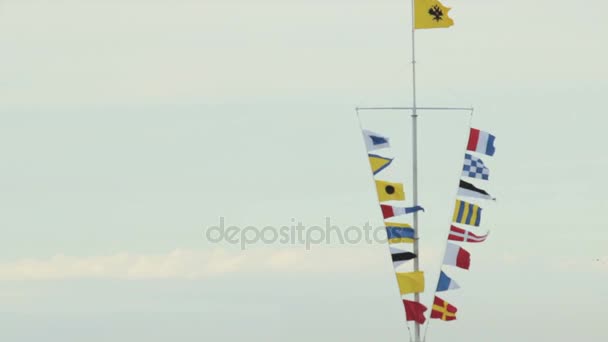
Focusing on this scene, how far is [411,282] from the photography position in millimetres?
52094

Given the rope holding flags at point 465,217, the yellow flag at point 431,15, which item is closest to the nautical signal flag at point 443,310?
the rope holding flags at point 465,217

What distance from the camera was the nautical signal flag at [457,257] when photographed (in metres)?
52.6

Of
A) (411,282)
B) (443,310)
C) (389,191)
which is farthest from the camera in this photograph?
(443,310)

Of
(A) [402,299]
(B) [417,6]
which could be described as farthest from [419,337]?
(B) [417,6]

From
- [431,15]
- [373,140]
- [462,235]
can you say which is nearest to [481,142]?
[462,235]

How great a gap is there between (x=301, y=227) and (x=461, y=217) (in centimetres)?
543

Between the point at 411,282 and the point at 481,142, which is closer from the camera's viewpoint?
the point at 411,282

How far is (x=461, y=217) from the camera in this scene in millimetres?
52656

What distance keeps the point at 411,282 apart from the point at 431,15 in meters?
9.01

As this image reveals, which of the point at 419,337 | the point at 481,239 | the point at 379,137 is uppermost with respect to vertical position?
the point at 379,137

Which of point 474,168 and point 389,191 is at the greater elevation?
point 474,168

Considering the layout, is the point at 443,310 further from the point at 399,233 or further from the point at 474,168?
the point at 474,168

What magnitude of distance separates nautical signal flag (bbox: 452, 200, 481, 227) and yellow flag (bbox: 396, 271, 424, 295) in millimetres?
2285

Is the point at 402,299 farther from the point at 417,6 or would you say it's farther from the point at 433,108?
the point at 417,6
